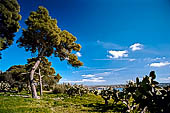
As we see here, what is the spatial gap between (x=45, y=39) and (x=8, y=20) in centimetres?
670

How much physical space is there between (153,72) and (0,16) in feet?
75.0

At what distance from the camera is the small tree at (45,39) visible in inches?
697

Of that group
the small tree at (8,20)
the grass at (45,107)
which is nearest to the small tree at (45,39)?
the small tree at (8,20)

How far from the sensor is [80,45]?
815 inches

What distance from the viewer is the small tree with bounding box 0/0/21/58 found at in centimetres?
1950

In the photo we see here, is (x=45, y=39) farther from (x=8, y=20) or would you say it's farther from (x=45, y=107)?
(x=45, y=107)

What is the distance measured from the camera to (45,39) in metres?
19.1

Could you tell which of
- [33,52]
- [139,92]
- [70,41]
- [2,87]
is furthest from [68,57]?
[2,87]

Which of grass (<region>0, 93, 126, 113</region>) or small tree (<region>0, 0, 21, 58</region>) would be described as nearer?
grass (<region>0, 93, 126, 113</region>)

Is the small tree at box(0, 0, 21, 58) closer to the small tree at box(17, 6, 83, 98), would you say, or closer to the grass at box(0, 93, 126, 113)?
the small tree at box(17, 6, 83, 98)

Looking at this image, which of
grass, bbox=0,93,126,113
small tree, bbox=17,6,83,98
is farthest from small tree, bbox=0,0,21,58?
grass, bbox=0,93,126,113

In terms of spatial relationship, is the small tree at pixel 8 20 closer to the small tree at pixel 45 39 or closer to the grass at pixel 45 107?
the small tree at pixel 45 39

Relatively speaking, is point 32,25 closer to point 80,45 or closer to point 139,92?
point 80,45

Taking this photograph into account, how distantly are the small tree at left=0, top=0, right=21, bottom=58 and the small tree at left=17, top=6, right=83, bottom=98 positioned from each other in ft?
11.4
